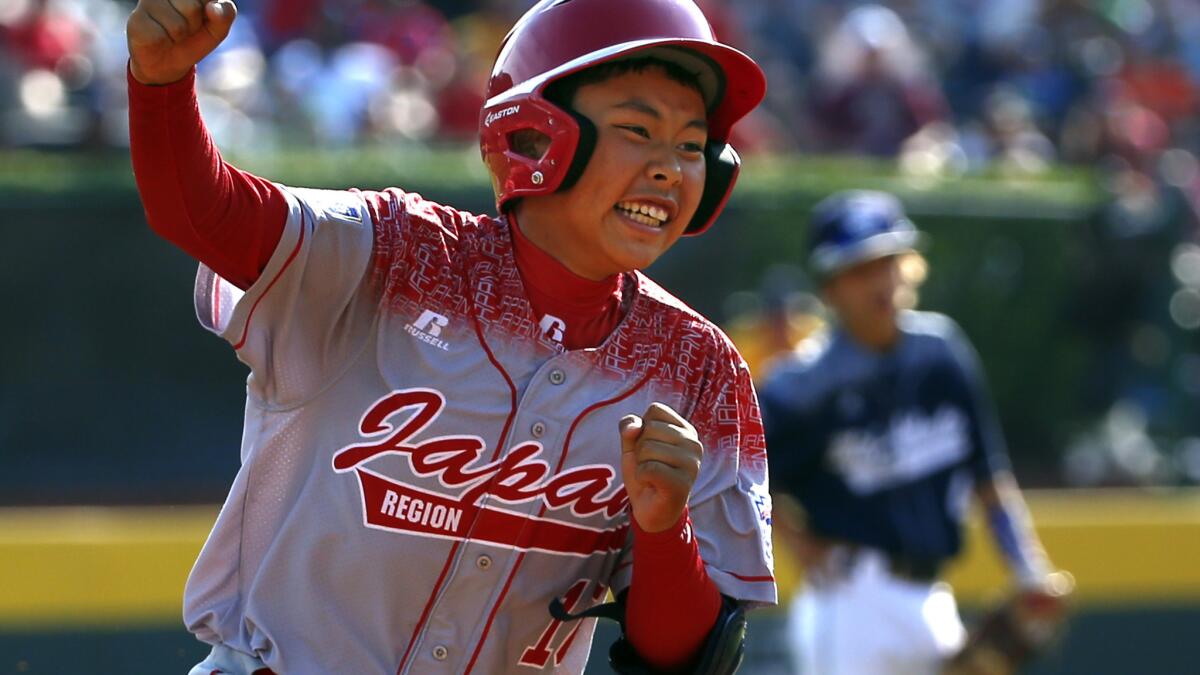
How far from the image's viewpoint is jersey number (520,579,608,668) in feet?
9.88

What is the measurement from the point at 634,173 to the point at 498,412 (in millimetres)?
446

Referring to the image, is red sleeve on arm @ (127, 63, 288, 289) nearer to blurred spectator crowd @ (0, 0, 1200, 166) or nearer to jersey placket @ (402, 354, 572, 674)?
jersey placket @ (402, 354, 572, 674)

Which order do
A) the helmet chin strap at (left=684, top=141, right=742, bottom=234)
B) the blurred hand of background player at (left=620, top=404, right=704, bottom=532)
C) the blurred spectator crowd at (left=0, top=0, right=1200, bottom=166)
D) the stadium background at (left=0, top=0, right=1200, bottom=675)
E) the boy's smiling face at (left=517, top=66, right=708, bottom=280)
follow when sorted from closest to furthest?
1. the blurred hand of background player at (left=620, top=404, right=704, bottom=532)
2. the boy's smiling face at (left=517, top=66, right=708, bottom=280)
3. the helmet chin strap at (left=684, top=141, right=742, bottom=234)
4. the stadium background at (left=0, top=0, right=1200, bottom=675)
5. the blurred spectator crowd at (left=0, top=0, right=1200, bottom=166)

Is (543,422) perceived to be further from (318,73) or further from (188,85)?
(318,73)

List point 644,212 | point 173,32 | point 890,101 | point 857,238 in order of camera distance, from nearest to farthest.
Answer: point 173,32, point 644,212, point 857,238, point 890,101

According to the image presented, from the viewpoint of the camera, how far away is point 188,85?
2576 mm

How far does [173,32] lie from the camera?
248cm

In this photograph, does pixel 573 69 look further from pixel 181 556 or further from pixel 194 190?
pixel 181 556

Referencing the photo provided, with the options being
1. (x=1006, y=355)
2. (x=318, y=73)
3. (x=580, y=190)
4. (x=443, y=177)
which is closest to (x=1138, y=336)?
(x=1006, y=355)

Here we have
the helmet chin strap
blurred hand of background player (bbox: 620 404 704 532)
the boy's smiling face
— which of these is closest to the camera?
blurred hand of background player (bbox: 620 404 704 532)

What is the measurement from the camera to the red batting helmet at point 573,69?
9.53ft

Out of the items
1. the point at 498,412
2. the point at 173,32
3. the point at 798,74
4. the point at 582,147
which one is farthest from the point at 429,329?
the point at 798,74

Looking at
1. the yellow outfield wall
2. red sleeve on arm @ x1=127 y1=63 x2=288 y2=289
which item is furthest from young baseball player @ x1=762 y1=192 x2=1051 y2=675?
red sleeve on arm @ x1=127 y1=63 x2=288 y2=289

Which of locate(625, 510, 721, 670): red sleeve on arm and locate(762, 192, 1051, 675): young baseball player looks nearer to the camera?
locate(625, 510, 721, 670): red sleeve on arm
